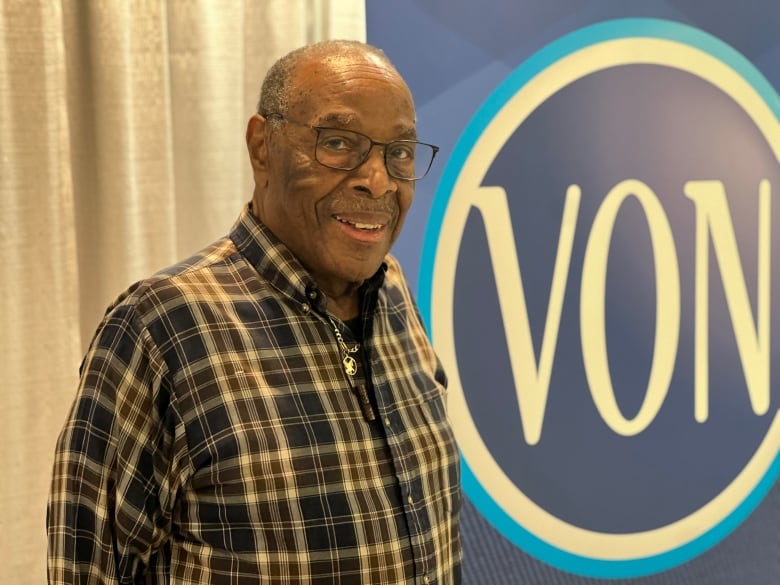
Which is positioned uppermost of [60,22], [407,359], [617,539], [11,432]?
[60,22]

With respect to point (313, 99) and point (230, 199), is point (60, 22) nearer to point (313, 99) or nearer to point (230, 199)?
point (230, 199)

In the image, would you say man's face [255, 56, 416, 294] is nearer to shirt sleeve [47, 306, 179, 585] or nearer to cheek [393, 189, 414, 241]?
cheek [393, 189, 414, 241]

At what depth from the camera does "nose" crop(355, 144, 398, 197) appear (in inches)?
46.1

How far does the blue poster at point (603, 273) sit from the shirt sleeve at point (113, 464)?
833mm

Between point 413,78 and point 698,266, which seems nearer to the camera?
point 413,78

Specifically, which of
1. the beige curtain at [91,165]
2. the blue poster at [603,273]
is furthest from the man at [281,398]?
the blue poster at [603,273]

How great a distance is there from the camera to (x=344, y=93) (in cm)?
116

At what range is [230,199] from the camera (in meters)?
1.63

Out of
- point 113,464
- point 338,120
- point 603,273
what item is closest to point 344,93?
point 338,120

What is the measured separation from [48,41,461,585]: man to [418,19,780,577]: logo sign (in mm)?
598

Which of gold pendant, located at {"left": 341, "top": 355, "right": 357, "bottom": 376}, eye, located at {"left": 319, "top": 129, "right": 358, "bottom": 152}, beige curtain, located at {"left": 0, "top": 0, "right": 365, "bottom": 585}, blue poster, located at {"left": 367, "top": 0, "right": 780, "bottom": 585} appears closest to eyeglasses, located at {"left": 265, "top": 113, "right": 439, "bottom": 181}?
eye, located at {"left": 319, "top": 129, "right": 358, "bottom": 152}

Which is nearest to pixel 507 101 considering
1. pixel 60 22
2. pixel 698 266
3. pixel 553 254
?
pixel 553 254

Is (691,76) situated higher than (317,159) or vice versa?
(691,76)

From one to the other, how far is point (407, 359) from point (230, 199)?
0.52m
